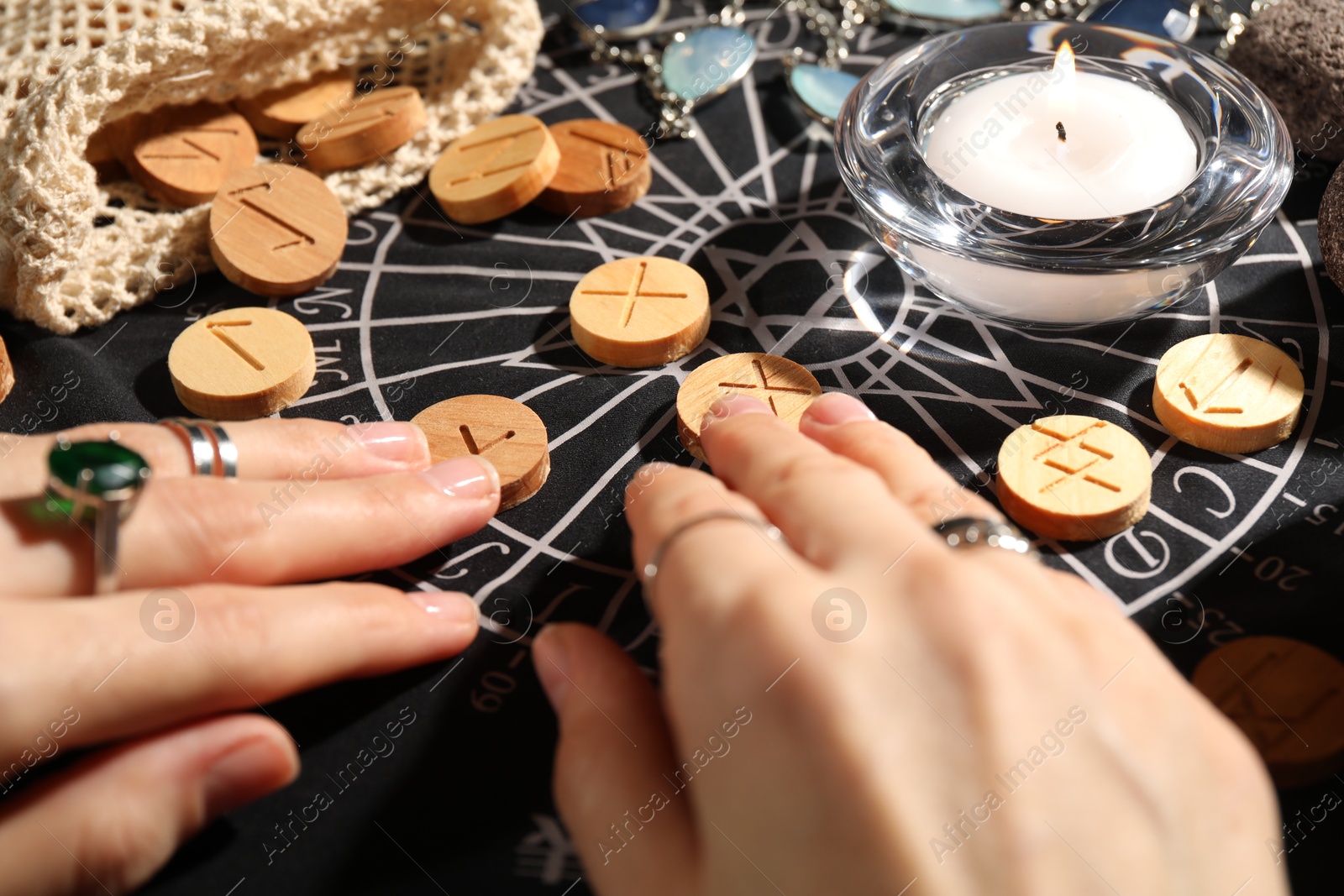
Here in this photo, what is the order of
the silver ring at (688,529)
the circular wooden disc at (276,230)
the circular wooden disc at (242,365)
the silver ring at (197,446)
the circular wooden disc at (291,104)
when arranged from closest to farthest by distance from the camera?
the silver ring at (688,529)
the silver ring at (197,446)
the circular wooden disc at (242,365)
the circular wooden disc at (276,230)
the circular wooden disc at (291,104)

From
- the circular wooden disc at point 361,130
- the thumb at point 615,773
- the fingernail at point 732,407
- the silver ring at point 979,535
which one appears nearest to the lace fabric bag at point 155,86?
the circular wooden disc at point 361,130

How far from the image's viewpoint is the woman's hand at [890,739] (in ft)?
1.55

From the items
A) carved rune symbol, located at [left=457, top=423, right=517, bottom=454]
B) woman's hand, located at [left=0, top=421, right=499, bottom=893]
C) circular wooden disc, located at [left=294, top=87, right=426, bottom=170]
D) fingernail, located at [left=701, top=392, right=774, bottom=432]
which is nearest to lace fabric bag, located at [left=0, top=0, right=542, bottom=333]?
circular wooden disc, located at [left=294, top=87, right=426, bottom=170]

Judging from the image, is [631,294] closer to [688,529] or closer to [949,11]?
[688,529]

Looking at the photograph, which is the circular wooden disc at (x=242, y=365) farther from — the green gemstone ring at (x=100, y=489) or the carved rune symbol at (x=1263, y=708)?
the carved rune symbol at (x=1263, y=708)

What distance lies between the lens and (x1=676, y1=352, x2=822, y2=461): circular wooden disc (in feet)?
2.58

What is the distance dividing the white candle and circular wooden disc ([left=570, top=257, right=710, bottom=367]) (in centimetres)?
23

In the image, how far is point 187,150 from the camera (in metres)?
1.01

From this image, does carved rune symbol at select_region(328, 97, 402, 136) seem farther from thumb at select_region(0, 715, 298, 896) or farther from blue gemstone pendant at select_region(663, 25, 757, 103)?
thumb at select_region(0, 715, 298, 896)

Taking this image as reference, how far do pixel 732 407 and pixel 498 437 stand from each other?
0.61 ft

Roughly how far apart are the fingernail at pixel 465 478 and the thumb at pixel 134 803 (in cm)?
20

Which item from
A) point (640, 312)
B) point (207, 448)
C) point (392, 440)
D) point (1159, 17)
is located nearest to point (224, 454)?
point (207, 448)

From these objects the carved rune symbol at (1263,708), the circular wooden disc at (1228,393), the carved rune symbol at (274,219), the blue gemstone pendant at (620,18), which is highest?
the blue gemstone pendant at (620,18)

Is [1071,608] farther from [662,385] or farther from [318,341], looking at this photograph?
[318,341]
